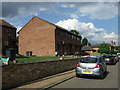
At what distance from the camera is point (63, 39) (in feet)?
120

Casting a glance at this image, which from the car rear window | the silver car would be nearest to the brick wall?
the car rear window

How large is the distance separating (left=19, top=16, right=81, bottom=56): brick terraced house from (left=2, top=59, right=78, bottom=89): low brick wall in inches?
806

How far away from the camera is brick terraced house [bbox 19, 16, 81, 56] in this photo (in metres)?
32.8

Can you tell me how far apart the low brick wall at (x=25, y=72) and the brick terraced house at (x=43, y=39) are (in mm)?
20472

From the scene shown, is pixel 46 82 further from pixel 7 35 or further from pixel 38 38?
pixel 7 35

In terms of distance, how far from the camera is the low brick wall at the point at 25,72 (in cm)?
678

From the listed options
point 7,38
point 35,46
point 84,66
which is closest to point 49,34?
point 35,46

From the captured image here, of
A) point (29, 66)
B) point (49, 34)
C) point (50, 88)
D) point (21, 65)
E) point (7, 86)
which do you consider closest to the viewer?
point (7, 86)

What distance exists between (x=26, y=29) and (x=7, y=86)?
30859 mm

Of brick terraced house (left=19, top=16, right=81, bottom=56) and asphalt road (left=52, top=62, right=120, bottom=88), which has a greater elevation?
brick terraced house (left=19, top=16, right=81, bottom=56)

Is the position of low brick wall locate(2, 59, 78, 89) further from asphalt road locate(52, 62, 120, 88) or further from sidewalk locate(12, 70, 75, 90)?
asphalt road locate(52, 62, 120, 88)

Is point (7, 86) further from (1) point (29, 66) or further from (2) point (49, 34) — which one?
(2) point (49, 34)

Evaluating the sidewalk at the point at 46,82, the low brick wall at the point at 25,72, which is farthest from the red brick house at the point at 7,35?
the sidewalk at the point at 46,82

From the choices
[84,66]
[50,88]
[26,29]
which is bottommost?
[50,88]
